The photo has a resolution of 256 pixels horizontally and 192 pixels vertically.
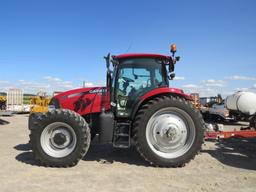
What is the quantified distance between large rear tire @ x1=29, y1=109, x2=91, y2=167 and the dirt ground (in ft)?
0.73

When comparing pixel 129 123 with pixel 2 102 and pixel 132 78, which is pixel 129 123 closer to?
pixel 132 78

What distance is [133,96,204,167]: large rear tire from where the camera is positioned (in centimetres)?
614

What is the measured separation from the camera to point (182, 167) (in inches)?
241

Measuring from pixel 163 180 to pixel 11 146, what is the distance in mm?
5071

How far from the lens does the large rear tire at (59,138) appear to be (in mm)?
6047

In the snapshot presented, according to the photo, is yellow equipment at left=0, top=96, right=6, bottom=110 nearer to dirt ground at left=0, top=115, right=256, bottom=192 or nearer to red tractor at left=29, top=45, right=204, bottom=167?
dirt ground at left=0, top=115, right=256, bottom=192

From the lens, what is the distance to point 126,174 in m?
5.58

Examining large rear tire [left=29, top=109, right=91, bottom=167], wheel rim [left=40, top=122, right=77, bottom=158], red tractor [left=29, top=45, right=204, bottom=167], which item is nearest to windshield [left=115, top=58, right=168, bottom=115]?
red tractor [left=29, top=45, right=204, bottom=167]

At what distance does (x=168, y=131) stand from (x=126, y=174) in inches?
54.1

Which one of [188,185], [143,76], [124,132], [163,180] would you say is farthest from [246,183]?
[143,76]

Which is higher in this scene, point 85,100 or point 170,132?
point 85,100

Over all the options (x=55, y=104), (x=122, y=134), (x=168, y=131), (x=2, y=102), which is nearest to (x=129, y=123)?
(x=122, y=134)

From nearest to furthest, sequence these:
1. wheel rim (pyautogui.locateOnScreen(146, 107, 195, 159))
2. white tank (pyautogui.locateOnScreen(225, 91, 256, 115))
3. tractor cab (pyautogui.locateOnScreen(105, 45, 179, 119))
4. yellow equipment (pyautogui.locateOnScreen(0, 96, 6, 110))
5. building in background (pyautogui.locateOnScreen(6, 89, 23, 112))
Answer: wheel rim (pyautogui.locateOnScreen(146, 107, 195, 159))
tractor cab (pyautogui.locateOnScreen(105, 45, 179, 119))
white tank (pyautogui.locateOnScreen(225, 91, 256, 115))
yellow equipment (pyautogui.locateOnScreen(0, 96, 6, 110))
building in background (pyautogui.locateOnScreen(6, 89, 23, 112))

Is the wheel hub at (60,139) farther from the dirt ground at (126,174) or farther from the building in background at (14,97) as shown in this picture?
the building in background at (14,97)
